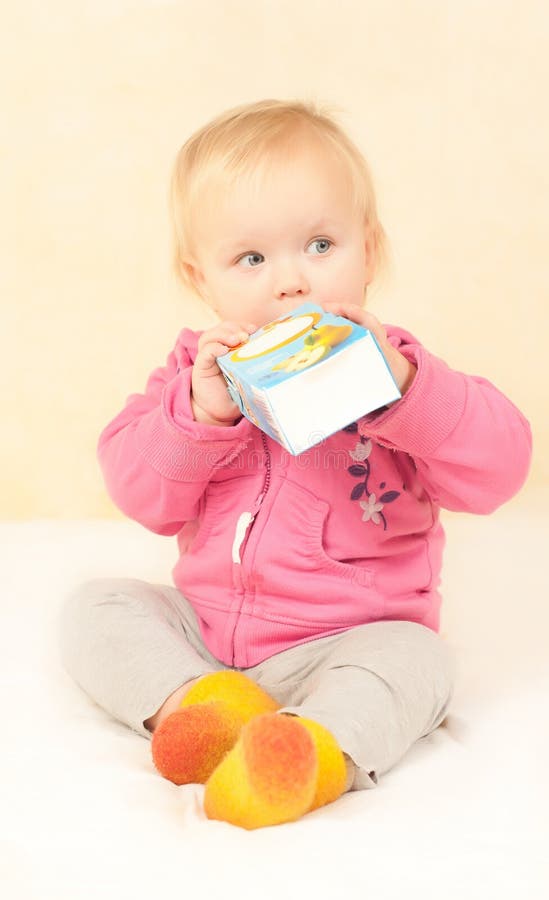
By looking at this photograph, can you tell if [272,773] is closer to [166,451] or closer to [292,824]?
[292,824]

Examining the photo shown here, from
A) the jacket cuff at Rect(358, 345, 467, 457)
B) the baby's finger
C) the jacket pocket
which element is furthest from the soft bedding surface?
the baby's finger

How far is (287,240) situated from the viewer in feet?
3.46

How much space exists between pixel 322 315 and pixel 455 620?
51cm

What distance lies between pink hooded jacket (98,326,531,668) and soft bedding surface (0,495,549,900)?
14 centimetres

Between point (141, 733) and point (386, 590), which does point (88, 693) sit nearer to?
point (141, 733)

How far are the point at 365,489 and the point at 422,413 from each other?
154mm

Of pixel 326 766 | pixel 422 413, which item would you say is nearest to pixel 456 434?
pixel 422 413

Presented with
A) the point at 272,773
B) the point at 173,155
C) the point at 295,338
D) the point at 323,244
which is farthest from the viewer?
the point at 173,155

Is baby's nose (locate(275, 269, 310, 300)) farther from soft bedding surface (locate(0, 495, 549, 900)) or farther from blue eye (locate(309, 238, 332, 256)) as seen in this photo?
soft bedding surface (locate(0, 495, 549, 900))

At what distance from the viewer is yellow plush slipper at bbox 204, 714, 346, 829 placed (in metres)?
0.73

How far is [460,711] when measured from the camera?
Answer: 39.7 inches

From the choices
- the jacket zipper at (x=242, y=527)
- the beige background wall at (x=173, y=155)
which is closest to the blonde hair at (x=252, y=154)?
the jacket zipper at (x=242, y=527)

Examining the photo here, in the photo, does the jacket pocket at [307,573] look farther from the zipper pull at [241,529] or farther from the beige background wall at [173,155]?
the beige background wall at [173,155]

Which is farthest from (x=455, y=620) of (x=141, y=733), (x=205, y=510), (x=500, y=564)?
(x=141, y=733)
